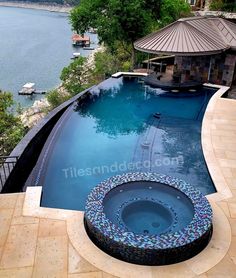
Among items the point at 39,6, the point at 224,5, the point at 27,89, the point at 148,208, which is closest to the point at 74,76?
the point at 224,5

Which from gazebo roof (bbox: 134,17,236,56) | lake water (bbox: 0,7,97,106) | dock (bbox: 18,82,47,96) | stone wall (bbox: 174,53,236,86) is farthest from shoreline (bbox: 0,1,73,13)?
stone wall (bbox: 174,53,236,86)

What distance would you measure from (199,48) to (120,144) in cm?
762

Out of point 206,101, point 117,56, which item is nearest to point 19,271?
point 206,101

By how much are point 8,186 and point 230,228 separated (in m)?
5.50

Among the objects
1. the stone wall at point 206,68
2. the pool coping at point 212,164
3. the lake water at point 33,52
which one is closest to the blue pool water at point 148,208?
the pool coping at point 212,164

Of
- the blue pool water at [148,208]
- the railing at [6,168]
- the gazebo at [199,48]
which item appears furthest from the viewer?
the gazebo at [199,48]

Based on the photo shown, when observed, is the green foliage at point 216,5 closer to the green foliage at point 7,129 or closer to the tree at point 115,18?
the tree at point 115,18

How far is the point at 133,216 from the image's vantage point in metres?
7.05

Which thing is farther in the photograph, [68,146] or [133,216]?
[68,146]

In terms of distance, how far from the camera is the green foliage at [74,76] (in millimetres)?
24000

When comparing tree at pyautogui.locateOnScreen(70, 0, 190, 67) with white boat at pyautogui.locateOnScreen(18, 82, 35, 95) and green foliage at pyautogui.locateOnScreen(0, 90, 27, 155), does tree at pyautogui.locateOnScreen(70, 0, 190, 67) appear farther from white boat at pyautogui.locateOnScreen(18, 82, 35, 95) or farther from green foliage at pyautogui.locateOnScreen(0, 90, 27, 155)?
white boat at pyautogui.locateOnScreen(18, 82, 35, 95)

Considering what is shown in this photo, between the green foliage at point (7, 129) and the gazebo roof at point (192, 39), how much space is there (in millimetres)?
7466

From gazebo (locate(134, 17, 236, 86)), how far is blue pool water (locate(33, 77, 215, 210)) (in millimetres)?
2227

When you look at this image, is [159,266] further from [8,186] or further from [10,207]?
[8,186]
